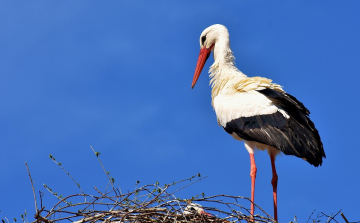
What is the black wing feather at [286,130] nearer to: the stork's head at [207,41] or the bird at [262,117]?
the bird at [262,117]

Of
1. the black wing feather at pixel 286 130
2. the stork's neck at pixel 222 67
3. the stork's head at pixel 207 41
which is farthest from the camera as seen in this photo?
the stork's head at pixel 207 41

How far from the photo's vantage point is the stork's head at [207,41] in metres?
9.27

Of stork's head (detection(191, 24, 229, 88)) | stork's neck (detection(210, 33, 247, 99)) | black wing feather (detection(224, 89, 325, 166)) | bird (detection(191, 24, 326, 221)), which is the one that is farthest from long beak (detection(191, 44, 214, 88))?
black wing feather (detection(224, 89, 325, 166))

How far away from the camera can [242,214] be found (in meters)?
6.14

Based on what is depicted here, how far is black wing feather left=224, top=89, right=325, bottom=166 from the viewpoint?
25.3 feet

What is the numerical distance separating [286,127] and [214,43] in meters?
2.00

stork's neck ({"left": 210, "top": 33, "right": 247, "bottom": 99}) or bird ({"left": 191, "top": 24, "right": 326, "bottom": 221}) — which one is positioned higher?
stork's neck ({"left": 210, "top": 33, "right": 247, "bottom": 99})

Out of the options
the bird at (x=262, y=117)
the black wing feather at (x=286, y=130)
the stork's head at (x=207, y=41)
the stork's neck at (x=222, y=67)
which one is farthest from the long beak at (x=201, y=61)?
the black wing feather at (x=286, y=130)

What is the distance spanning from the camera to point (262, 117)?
319 inches

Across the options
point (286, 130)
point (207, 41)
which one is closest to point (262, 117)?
point (286, 130)

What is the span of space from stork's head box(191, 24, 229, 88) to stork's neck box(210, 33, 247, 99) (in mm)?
81

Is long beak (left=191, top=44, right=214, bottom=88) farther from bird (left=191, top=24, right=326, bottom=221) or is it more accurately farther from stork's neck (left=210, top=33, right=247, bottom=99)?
bird (left=191, top=24, right=326, bottom=221)

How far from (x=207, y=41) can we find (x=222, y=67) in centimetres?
65

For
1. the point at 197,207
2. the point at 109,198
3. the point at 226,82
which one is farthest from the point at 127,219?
the point at 226,82
